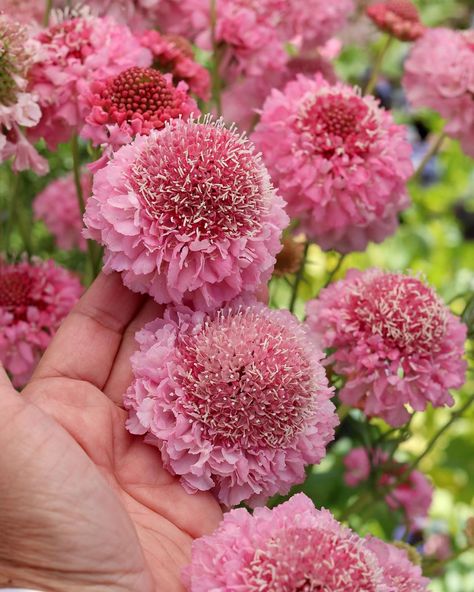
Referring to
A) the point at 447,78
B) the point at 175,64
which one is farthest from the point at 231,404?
the point at 447,78

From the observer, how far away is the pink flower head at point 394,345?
79 centimetres

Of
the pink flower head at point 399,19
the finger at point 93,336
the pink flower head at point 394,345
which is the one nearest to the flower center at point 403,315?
the pink flower head at point 394,345

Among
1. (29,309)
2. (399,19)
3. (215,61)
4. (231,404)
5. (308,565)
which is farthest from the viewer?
(399,19)

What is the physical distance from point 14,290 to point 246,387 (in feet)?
1.17

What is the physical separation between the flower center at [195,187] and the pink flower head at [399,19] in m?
0.52

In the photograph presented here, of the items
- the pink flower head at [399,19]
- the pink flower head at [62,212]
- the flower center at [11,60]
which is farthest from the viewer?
the pink flower head at [62,212]

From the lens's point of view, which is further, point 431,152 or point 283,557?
point 431,152

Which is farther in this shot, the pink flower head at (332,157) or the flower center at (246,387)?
the pink flower head at (332,157)

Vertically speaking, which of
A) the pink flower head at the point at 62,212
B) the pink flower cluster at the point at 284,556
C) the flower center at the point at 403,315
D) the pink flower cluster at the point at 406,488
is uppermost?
the flower center at the point at 403,315

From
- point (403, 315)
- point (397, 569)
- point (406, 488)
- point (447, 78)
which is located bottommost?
point (406, 488)

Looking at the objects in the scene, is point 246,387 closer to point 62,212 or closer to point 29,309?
point 29,309

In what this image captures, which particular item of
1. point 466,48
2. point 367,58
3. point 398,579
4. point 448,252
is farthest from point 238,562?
point 367,58

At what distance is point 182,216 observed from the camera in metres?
0.69

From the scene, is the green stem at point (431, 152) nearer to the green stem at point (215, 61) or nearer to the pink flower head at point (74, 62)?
the green stem at point (215, 61)
